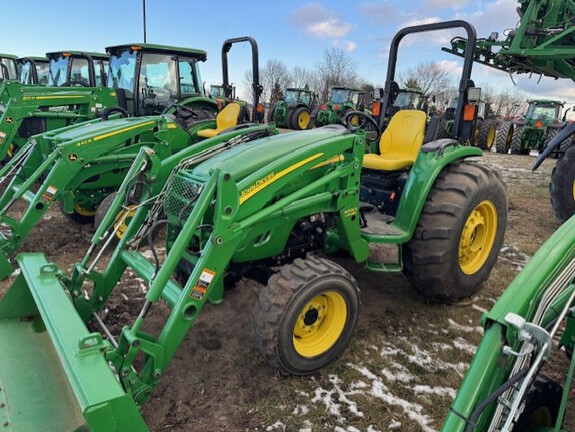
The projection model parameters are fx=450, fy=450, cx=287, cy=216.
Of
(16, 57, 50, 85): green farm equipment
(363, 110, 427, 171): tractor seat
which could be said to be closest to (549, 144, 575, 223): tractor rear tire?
(363, 110, 427, 171): tractor seat

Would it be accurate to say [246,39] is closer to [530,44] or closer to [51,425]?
[51,425]

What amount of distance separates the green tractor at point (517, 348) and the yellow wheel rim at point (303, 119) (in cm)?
1920

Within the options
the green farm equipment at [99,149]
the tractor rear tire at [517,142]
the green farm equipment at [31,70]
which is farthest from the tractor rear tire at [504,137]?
the green farm equipment at [31,70]

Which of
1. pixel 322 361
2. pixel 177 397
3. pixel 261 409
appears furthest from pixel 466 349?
pixel 177 397

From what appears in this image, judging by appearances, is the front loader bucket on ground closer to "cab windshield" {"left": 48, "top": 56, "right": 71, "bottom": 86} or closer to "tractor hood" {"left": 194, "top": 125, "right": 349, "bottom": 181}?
"tractor hood" {"left": 194, "top": 125, "right": 349, "bottom": 181}

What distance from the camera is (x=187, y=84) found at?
7.77m

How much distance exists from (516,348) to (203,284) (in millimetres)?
1530

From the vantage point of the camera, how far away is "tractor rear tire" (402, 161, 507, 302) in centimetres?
331

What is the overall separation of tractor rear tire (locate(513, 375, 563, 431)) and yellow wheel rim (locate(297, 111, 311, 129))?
19160mm

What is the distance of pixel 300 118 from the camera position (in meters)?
20.4

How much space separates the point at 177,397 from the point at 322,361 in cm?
90

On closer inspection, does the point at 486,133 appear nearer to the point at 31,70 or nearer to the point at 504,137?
the point at 504,137

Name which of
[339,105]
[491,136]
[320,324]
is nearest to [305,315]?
[320,324]

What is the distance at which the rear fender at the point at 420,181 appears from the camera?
10.8ft
